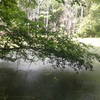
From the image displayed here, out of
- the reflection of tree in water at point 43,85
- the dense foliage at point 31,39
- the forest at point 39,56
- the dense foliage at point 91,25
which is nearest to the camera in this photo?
the reflection of tree in water at point 43,85

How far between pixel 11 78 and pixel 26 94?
1591 mm

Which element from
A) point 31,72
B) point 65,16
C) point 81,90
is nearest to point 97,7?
point 65,16

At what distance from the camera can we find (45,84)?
22.0 feet

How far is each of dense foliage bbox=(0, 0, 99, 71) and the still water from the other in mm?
610

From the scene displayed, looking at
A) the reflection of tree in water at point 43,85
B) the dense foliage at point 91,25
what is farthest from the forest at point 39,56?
the dense foliage at point 91,25

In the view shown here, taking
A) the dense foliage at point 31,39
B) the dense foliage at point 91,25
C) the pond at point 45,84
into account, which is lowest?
the dense foliage at point 91,25

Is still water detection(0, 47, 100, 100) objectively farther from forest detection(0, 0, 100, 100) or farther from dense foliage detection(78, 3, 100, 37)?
dense foliage detection(78, 3, 100, 37)

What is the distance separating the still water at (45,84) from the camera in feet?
18.6

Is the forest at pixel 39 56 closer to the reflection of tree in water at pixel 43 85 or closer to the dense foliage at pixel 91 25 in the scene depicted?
the reflection of tree in water at pixel 43 85

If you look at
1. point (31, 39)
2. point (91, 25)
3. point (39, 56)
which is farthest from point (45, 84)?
point (91, 25)

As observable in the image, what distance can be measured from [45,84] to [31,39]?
4.30 feet

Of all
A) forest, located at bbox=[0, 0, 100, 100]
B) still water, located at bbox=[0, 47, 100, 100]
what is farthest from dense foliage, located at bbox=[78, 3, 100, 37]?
forest, located at bbox=[0, 0, 100, 100]

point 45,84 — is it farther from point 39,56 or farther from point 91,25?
point 91,25

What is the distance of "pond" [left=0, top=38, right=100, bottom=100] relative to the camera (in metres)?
5.67
